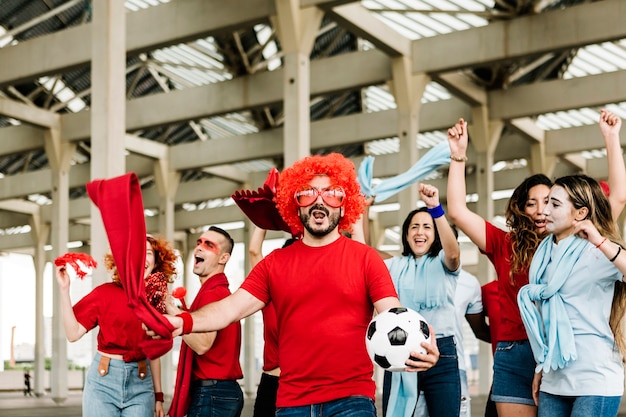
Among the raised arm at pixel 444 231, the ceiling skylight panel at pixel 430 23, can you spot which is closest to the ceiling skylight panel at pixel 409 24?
the ceiling skylight panel at pixel 430 23

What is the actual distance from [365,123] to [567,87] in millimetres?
5238

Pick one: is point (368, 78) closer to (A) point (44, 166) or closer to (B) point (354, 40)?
(B) point (354, 40)

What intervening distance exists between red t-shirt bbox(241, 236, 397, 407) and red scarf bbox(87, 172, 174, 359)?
0.62m

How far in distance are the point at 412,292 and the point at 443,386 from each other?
0.65 metres

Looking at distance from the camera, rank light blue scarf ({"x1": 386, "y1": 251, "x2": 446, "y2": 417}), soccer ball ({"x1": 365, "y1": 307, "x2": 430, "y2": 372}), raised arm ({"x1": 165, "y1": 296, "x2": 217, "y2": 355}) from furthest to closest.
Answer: light blue scarf ({"x1": 386, "y1": 251, "x2": 446, "y2": 417}), raised arm ({"x1": 165, "y1": 296, "x2": 217, "y2": 355}), soccer ball ({"x1": 365, "y1": 307, "x2": 430, "y2": 372})

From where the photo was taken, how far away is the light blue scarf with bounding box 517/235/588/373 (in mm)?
4527

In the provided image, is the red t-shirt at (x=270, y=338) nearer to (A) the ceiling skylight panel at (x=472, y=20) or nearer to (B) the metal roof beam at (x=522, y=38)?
(B) the metal roof beam at (x=522, y=38)

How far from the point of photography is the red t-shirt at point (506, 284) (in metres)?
5.22

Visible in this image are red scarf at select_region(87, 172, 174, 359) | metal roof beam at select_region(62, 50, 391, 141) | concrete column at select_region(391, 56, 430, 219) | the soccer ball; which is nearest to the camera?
red scarf at select_region(87, 172, 174, 359)

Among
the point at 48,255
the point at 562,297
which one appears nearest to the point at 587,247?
the point at 562,297

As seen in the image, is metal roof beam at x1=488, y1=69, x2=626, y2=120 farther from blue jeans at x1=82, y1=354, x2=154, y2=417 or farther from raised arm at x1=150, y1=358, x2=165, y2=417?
blue jeans at x1=82, y1=354, x2=154, y2=417

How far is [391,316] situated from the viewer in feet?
13.0

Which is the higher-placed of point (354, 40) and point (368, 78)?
point (354, 40)

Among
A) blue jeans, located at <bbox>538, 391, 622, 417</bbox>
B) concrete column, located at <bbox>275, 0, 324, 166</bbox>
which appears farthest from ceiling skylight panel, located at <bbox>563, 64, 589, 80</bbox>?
blue jeans, located at <bbox>538, 391, 622, 417</bbox>
